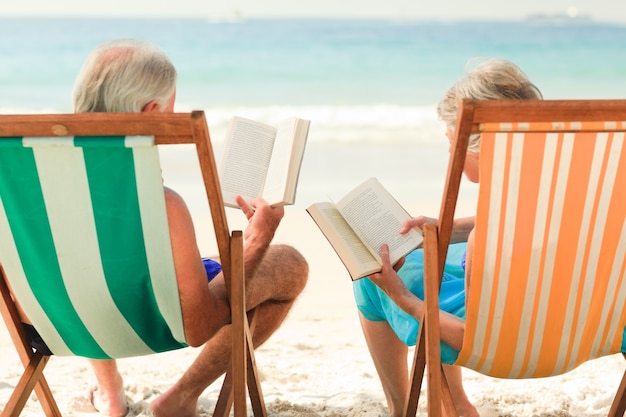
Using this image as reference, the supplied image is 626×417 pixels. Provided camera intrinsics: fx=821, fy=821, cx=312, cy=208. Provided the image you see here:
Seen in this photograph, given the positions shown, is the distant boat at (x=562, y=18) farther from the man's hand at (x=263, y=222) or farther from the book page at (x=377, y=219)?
the man's hand at (x=263, y=222)

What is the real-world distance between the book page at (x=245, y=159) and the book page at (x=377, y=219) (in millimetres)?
249

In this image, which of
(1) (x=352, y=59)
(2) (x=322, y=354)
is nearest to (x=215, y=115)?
(1) (x=352, y=59)

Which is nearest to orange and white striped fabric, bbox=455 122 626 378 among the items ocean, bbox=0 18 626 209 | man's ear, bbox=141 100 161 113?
man's ear, bbox=141 100 161 113

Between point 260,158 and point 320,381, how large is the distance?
3.73 ft

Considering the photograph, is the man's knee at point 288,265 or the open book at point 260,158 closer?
the open book at point 260,158

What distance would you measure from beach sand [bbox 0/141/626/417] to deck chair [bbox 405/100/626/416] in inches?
29.5

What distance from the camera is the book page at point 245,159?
7.52ft

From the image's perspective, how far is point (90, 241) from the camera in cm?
189

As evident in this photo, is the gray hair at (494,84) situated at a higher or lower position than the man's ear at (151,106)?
higher

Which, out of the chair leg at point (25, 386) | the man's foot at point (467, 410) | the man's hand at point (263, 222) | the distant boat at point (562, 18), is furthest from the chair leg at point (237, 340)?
the distant boat at point (562, 18)

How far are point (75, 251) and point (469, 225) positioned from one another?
4.34 ft

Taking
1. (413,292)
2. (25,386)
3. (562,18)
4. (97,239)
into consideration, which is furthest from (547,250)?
(562,18)

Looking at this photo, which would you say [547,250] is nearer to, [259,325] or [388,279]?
[388,279]

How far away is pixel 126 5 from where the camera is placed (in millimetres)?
26031
